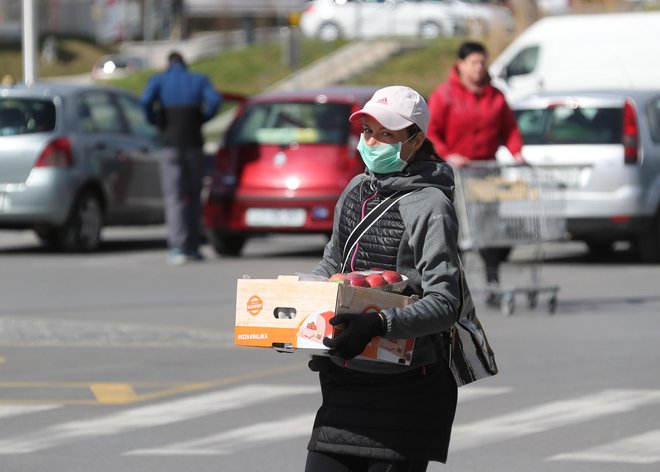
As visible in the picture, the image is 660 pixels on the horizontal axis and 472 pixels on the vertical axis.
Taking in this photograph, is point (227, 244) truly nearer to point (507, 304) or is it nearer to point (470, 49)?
point (507, 304)

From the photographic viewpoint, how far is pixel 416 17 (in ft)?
174

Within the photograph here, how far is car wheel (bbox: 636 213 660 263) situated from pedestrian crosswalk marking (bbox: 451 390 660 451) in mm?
7384

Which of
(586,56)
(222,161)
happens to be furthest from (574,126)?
(586,56)

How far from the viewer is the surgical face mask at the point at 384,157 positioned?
493cm

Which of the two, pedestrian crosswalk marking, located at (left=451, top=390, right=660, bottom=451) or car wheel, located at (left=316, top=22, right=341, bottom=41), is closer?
pedestrian crosswalk marking, located at (left=451, top=390, right=660, bottom=451)

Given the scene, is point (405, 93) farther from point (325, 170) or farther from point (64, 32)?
point (64, 32)

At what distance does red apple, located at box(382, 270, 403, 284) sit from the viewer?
15.9 feet

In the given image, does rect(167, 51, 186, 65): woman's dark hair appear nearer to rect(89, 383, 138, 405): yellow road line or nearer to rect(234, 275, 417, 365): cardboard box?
rect(89, 383, 138, 405): yellow road line

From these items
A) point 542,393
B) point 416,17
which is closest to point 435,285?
point 542,393

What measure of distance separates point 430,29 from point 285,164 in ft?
120

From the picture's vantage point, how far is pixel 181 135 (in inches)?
660

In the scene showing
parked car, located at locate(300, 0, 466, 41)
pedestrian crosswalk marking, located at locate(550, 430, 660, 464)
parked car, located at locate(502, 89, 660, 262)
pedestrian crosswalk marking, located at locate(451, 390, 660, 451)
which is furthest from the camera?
parked car, located at locate(300, 0, 466, 41)

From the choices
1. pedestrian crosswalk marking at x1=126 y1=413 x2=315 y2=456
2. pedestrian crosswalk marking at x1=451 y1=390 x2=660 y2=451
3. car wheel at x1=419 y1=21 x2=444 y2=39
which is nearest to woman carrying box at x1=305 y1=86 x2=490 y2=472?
pedestrian crosswalk marking at x1=126 y1=413 x2=315 y2=456

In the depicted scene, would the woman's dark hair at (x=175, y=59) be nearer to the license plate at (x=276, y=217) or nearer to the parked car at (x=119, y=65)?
the license plate at (x=276, y=217)
